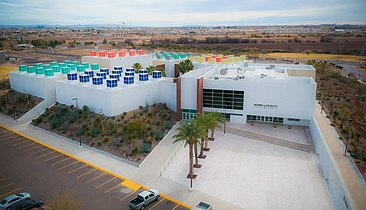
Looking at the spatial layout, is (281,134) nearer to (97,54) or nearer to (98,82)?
(98,82)

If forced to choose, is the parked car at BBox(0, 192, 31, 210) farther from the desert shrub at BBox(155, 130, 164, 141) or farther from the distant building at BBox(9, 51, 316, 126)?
the distant building at BBox(9, 51, 316, 126)

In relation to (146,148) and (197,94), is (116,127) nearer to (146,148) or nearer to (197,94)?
(146,148)

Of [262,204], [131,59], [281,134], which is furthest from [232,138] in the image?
[131,59]

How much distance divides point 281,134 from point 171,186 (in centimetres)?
2153

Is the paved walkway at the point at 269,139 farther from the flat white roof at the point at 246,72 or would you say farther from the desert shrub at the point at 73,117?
the desert shrub at the point at 73,117

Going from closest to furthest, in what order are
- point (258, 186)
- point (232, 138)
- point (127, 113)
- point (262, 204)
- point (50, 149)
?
point (262, 204) < point (258, 186) < point (50, 149) < point (232, 138) < point (127, 113)

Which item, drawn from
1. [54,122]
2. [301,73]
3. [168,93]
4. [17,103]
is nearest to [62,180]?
[54,122]

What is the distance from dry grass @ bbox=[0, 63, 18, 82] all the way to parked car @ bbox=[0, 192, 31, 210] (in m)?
61.2

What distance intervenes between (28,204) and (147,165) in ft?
43.0

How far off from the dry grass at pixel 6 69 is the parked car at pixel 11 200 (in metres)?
61.2

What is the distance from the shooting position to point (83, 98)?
48125mm

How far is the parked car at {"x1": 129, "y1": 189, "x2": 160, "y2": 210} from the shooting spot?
2545cm

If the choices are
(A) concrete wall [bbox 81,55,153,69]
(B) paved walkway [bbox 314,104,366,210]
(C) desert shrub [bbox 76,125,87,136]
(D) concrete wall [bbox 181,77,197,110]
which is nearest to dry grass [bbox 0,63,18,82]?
(A) concrete wall [bbox 81,55,153,69]

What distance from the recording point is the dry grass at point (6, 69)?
79.5m
